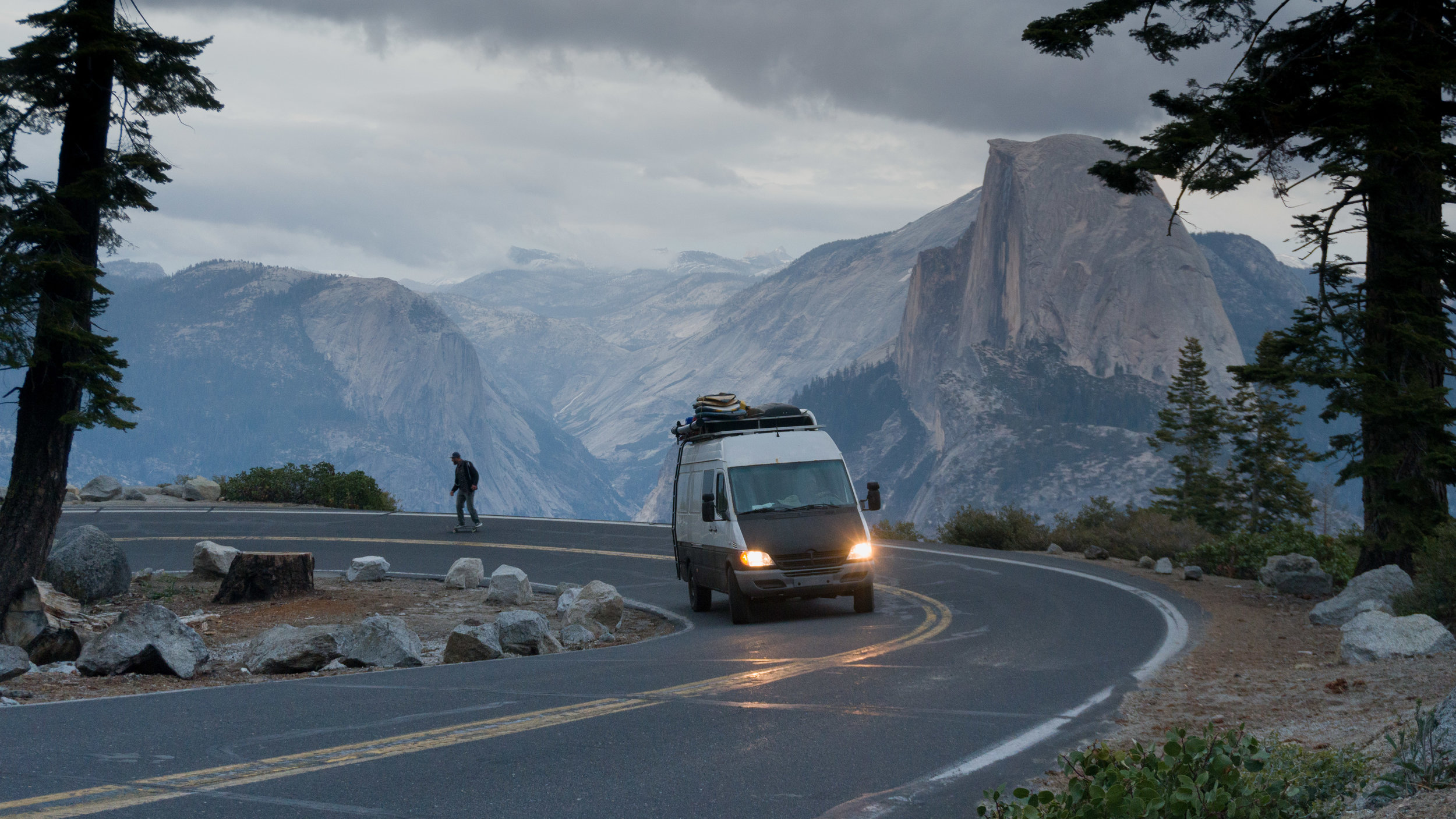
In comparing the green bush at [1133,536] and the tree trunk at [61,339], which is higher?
the tree trunk at [61,339]

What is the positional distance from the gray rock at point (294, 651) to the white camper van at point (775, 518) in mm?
4886

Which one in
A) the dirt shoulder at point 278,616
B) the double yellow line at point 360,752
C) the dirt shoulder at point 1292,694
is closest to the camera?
the double yellow line at point 360,752

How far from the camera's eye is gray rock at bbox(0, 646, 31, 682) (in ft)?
29.1

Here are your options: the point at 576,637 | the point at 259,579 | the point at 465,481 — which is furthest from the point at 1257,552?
the point at 465,481

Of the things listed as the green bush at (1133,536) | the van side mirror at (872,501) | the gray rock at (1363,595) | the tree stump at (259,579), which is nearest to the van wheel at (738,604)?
the van side mirror at (872,501)

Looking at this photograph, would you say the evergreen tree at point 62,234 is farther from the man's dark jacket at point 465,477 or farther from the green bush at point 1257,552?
the green bush at point 1257,552

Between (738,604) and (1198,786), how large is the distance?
31.0 ft

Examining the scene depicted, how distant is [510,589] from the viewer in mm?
16062

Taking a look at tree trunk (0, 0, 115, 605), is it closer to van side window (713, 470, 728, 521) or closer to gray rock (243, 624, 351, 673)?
gray rock (243, 624, 351, 673)

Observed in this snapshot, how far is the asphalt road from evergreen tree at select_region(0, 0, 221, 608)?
5.50 meters

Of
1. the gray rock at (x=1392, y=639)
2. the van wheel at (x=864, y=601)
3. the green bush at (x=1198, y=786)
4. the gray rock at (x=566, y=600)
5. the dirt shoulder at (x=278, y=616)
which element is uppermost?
the green bush at (x=1198, y=786)

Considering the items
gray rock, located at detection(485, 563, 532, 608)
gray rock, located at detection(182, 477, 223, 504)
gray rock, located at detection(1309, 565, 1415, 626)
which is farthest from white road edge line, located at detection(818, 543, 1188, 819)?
gray rock, located at detection(182, 477, 223, 504)

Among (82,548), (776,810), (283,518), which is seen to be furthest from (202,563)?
(776,810)

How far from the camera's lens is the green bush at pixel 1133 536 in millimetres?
25641
